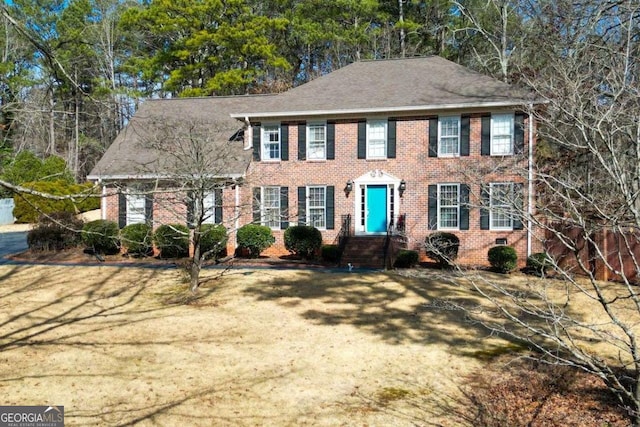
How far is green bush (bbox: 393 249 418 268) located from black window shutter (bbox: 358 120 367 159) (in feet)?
13.3

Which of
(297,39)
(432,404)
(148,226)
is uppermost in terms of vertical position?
(297,39)

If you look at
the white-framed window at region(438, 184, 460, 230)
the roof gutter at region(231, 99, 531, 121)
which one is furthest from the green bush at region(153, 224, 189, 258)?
the white-framed window at region(438, 184, 460, 230)

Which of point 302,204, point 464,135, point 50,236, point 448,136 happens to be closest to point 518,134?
point 464,135

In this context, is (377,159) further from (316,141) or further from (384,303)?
(384,303)

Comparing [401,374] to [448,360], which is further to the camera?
[448,360]

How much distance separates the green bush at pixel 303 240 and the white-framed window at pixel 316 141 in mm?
2902

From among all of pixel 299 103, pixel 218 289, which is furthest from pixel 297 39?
pixel 218 289

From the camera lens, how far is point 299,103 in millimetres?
19094

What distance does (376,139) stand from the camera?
18.6 metres

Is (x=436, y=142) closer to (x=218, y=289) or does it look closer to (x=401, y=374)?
(x=218, y=289)

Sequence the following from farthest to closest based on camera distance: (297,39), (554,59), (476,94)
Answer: (297,39), (476,94), (554,59)

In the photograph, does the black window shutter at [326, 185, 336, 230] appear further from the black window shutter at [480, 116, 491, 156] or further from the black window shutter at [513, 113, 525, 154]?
the black window shutter at [513, 113, 525, 154]

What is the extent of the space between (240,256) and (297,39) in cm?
2396

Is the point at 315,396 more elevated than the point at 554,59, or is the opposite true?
the point at 554,59
